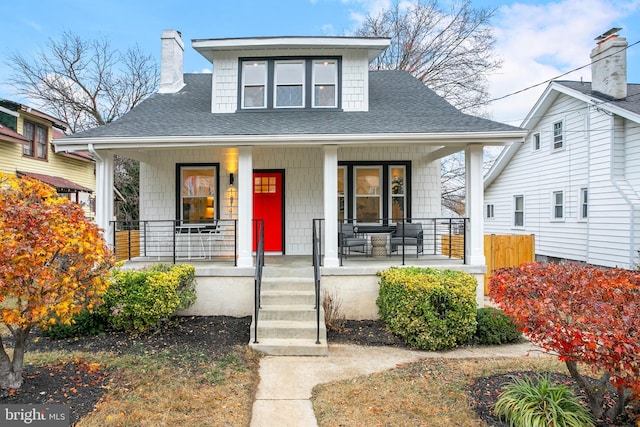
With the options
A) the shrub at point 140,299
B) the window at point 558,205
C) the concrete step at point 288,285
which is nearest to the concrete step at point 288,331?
the concrete step at point 288,285

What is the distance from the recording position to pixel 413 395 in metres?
4.04

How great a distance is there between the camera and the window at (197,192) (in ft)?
30.5

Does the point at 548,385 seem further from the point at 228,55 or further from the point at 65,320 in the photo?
the point at 228,55

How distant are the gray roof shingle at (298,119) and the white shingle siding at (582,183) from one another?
228 inches

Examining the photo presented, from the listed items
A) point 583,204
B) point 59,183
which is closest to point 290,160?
point 583,204

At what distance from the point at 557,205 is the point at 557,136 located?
7.98 feet

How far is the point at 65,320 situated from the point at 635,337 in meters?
5.11

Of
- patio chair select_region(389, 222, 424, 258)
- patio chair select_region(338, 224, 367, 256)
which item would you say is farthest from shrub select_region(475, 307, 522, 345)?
patio chair select_region(338, 224, 367, 256)

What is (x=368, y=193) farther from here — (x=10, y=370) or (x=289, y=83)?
(x=10, y=370)

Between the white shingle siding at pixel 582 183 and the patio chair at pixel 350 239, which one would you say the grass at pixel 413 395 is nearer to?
the patio chair at pixel 350 239

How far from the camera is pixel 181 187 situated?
9.33m

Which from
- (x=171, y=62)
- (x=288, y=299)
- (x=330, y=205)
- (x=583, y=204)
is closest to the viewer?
(x=288, y=299)

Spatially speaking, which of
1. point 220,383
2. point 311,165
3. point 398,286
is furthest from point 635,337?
point 311,165

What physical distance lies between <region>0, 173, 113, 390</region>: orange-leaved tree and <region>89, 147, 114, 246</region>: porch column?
337cm
